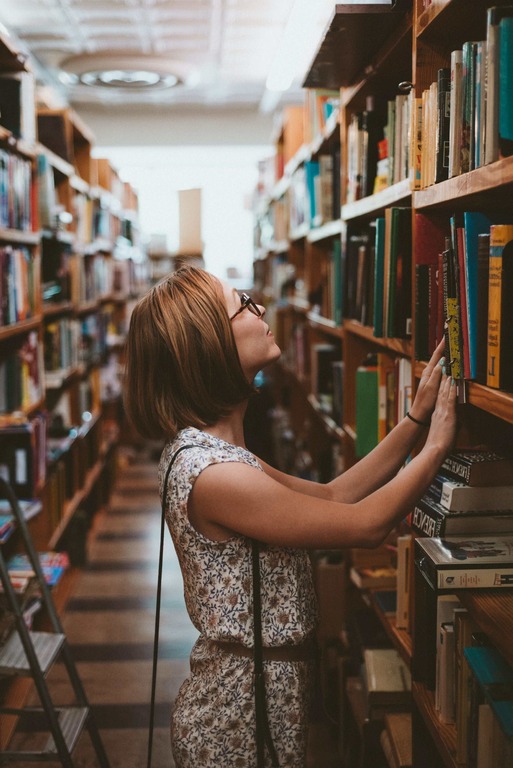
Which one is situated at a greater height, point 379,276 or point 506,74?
point 506,74

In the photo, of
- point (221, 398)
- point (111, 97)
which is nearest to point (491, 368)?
point (221, 398)

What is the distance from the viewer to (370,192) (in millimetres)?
2340

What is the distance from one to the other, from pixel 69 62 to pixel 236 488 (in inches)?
251

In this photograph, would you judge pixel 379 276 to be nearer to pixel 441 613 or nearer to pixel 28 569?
pixel 441 613

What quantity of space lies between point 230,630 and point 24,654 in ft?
4.06

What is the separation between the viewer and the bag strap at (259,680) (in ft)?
4.40

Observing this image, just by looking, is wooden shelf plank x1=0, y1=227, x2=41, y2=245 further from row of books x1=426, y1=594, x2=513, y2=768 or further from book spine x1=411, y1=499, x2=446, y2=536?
row of books x1=426, y1=594, x2=513, y2=768

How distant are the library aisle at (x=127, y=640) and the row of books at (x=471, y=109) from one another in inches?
74.7

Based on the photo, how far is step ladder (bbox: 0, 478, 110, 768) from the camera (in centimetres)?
211

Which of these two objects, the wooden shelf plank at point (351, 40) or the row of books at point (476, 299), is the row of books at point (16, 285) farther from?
the row of books at point (476, 299)

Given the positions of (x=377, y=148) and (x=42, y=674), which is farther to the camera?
(x=377, y=148)

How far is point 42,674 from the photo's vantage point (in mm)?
2154

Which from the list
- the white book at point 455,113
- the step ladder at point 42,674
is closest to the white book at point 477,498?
the white book at point 455,113

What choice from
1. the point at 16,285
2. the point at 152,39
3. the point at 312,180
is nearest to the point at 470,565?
the point at 16,285
